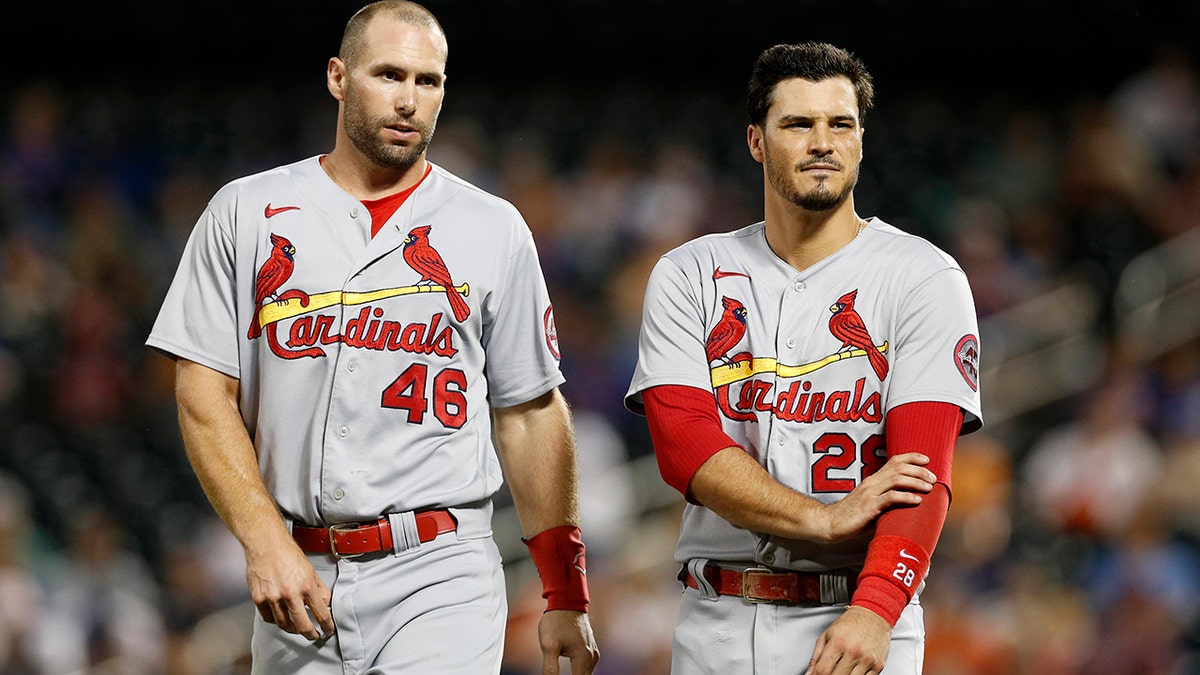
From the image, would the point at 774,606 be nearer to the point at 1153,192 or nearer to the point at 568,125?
the point at 1153,192

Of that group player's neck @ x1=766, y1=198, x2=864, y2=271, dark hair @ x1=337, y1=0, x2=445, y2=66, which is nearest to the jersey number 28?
player's neck @ x1=766, y1=198, x2=864, y2=271

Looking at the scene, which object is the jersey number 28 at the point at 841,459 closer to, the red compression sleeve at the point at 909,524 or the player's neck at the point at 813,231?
the red compression sleeve at the point at 909,524

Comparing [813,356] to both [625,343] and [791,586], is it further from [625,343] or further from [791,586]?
[625,343]

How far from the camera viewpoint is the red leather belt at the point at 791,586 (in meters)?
2.71

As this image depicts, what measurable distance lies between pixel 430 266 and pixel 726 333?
0.63 metres

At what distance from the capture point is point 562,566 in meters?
3.03

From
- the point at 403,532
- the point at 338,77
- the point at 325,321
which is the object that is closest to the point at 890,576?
the point at 403,532

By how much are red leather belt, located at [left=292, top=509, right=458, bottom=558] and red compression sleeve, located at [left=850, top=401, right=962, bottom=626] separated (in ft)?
2.80

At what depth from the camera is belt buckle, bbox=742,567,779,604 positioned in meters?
2.75

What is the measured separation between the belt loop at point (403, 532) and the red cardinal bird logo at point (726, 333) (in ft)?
2.26

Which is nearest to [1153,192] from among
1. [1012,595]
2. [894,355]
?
[1012,595]

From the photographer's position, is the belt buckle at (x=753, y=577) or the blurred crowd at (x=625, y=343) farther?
the blurred crowd at (x=625, y=343)

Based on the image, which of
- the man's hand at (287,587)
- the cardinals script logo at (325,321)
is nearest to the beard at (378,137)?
the cardinals script logo at (325,321)

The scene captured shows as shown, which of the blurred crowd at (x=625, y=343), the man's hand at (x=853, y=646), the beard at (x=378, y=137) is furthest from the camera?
the blurred crowd at (x=625, y=343)
